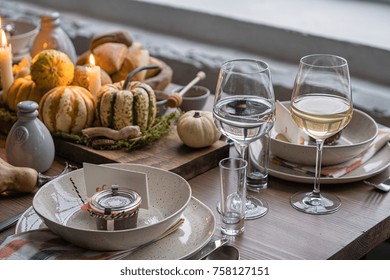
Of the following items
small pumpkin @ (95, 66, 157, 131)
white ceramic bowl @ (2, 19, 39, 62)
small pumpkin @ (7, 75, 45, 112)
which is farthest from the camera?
white ceramic bowl @ (2, 19, 39, 62)

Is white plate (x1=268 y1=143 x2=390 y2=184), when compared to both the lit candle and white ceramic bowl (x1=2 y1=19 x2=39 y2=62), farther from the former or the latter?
white ceramic bowl (x1=2 y1=19 x2=39 y2=62)

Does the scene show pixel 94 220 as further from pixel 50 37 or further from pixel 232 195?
pixel 50 37

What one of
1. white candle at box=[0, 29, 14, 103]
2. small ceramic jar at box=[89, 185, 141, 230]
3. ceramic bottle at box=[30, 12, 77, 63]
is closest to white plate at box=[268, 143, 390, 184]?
small ceramic jar at box=[89, 185, 141, 230]

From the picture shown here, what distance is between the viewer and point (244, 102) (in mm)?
1201

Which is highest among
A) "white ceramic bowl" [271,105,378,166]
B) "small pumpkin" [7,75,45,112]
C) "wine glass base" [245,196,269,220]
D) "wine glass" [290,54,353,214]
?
"wine glass" [290,54,353,214]

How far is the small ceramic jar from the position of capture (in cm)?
107

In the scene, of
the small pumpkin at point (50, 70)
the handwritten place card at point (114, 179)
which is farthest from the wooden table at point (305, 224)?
the small pumpkin at point (50, 70)

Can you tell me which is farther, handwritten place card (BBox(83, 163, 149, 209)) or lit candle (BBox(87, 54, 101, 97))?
lit candle (BBox(87, 54, 101, 97))

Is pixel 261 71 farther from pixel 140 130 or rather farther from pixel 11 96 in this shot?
pixel 11 96

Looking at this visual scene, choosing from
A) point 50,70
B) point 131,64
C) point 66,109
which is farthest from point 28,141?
point 131,64

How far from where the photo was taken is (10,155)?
141cm

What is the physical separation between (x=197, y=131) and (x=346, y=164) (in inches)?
11.9

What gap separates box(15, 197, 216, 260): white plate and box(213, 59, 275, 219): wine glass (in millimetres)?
142

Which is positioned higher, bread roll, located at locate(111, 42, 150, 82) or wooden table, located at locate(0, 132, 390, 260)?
bread roll, located at locate(111, 42, 150, 82)
